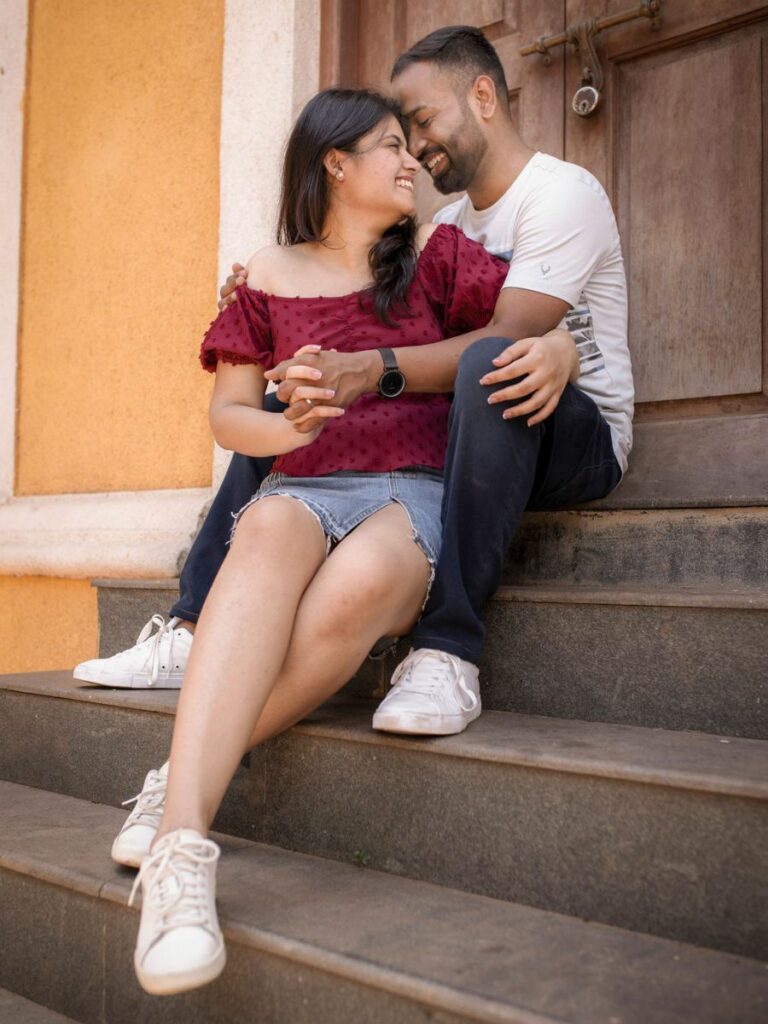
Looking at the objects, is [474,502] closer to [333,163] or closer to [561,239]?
[561,239]

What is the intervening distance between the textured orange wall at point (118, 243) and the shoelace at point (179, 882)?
2.00 metres

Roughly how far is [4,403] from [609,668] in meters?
2.92

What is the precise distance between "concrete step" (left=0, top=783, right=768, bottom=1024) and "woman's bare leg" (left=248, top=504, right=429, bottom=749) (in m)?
0.28

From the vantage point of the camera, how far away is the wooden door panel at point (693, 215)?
2441mm

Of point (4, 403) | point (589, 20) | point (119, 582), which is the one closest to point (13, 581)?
point (4, 403)

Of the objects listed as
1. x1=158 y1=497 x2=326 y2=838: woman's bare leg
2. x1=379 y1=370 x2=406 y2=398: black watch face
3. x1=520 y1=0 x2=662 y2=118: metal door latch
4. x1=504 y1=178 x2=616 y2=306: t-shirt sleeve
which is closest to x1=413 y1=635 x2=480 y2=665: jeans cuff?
x1=158 y1=497 x2=326 y2=838: woman's bare leg

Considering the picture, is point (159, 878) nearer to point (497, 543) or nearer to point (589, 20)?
point (497, 543)

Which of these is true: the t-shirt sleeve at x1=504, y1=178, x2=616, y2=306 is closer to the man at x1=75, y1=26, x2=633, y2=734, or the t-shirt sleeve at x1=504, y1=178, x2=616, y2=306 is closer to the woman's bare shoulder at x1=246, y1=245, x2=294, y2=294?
the man at x1=75, y1=26, x2=633, y2=734

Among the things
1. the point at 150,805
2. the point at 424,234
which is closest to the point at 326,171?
the point at 424,234

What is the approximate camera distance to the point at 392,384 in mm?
1937

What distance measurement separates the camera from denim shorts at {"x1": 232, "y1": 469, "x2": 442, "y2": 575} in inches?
72.0

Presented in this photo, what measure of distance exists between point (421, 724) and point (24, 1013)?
82cm

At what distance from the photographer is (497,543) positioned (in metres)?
1.83

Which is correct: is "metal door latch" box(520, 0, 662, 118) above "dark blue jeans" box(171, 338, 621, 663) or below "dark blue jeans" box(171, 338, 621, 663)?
above
